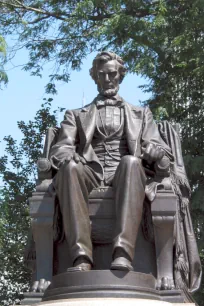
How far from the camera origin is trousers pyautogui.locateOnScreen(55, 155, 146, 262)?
5.66 m

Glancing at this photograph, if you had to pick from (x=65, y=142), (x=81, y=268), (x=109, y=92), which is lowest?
(x=81, y=268)

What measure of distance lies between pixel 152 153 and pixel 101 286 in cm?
142

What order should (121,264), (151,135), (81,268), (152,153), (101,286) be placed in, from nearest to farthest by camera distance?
1. (101,286)
2. (121,264)
3. (81,268)
4. (152,153)
5. (151,135)

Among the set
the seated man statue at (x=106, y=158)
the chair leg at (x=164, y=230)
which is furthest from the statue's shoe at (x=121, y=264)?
the chair leg at (x=164, y=230)

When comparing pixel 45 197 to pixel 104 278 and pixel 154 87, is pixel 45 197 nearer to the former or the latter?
pixel 104 278

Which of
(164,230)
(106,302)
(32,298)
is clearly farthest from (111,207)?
(106,302)

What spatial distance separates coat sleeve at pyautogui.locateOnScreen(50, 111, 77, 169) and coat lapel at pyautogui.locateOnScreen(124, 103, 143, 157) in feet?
1.62

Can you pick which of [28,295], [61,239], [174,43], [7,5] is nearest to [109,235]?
[61,239]

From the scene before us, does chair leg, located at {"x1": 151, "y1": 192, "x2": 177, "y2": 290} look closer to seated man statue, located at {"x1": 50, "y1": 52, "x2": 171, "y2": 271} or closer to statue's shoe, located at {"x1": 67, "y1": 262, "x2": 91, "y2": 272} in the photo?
seated man statue, located at {"x1": 50, "y1": 52, "x2": 171, "y2": 271}

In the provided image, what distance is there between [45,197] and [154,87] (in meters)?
7.65

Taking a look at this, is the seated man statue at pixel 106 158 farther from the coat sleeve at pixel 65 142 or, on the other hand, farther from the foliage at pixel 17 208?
the foliage at pixel 17 208

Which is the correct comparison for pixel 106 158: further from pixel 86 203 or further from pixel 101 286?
pixel 101 286

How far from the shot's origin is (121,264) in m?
5.38

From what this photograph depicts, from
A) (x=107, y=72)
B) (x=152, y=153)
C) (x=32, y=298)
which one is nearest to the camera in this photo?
(x=32, y=298)
